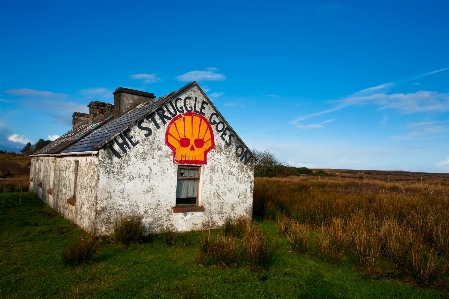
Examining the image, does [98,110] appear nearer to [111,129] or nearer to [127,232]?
[111,129]

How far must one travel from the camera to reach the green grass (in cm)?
569

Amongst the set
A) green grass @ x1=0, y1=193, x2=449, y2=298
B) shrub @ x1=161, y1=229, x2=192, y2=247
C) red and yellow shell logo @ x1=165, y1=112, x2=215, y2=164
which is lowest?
green grass @ x1=0, y1=193, x2=449, y2=298

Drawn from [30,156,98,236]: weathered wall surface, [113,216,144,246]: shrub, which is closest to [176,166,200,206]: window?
[113,216,144,246]: shrub

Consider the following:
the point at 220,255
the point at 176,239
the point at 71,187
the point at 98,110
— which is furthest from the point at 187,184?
the point at 98,110

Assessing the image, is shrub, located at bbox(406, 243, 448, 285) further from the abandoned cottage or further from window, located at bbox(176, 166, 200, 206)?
window, located at bbox(176, 166, 200, 206)

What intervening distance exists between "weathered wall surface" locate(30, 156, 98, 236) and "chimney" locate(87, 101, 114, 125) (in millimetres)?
3586

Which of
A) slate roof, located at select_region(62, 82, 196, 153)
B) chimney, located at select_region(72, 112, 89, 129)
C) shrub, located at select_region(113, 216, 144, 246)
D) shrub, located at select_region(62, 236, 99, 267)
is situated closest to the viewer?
shrub, located at select_region(62, 236, 99, 267)

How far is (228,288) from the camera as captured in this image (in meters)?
6.03

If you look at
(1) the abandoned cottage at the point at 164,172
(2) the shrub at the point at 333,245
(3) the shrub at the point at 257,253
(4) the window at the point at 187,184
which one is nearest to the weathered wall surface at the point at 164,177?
(1) the abandoned cottage at the point at 164,172

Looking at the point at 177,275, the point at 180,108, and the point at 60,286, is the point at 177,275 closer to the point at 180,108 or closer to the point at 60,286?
the point at 60,286

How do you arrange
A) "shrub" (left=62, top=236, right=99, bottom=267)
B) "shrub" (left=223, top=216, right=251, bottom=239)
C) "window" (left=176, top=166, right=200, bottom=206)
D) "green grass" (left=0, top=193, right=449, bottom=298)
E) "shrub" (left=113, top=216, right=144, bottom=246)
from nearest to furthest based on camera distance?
"green grass" (left=0, top=193, right=449, bottom=298)
"shrub" (left=62, top=236, right=99, bottom=267)
"shrub" (left=113, top=216, right=144, bottom=246)
"shrub" (left=223, top=216, right=251, bottom=239)
"window" (left=176, top=166, right=200, bottom=206)

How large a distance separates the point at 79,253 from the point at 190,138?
17.4 feet

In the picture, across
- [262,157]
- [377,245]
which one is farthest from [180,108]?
[262,157]

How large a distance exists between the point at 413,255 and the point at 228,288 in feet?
15.4
